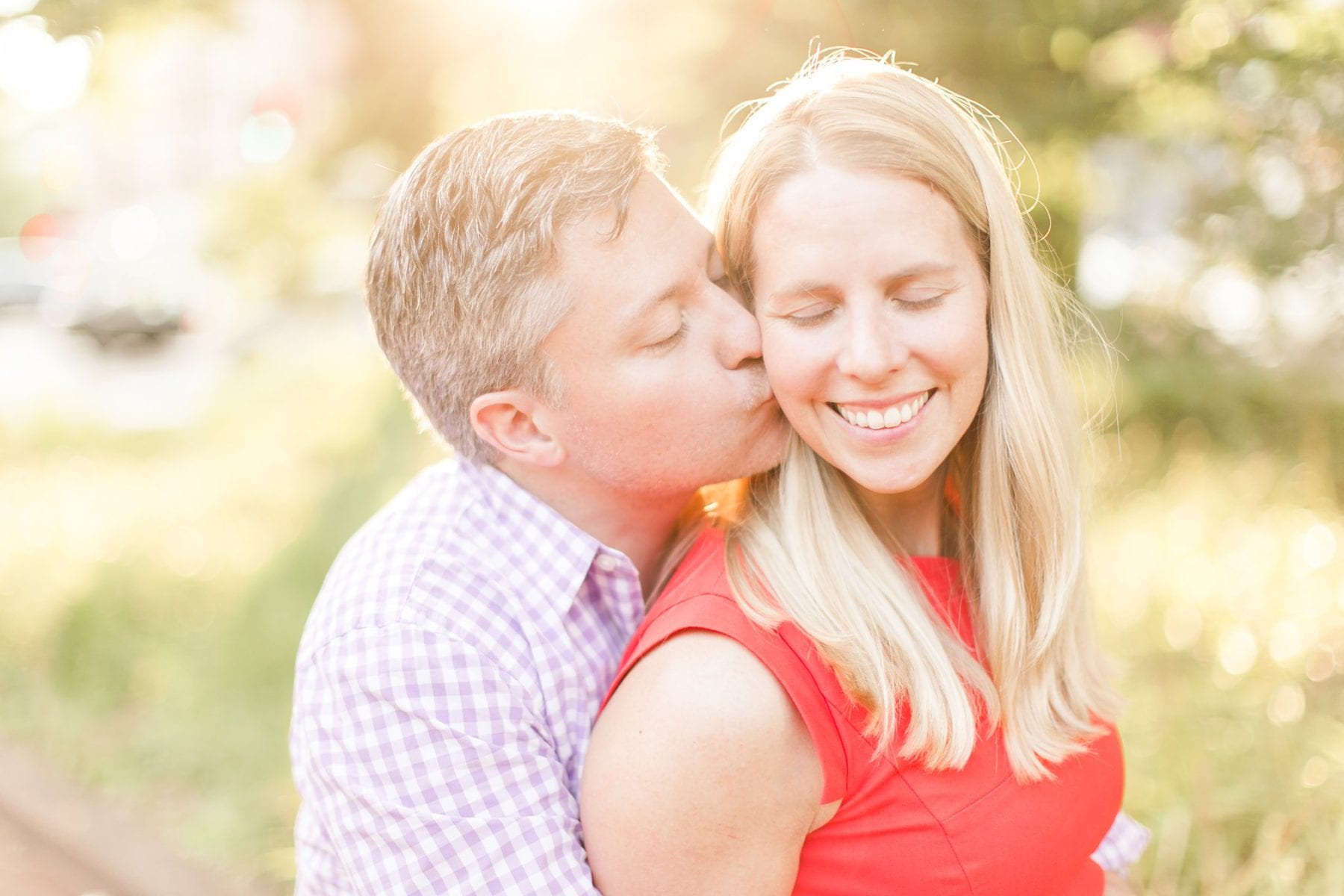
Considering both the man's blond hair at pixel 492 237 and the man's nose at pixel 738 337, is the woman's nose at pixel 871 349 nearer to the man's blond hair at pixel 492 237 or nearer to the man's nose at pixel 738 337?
the man's nose at pixel 738 337

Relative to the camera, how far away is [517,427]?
8.24 ft

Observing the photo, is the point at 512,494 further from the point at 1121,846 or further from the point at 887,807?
the point at 1121,846

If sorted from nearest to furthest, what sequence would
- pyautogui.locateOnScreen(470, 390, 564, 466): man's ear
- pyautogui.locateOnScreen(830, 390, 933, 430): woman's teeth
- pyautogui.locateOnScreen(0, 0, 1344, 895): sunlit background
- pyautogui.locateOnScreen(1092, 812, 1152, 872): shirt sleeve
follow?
pyautogui.locateOnScreen(830, 390, 933, 430): woman's teeth, pyautogui.locateOnScreen(470, 390, 564, 466): man's ear, pyautogui.locateOnScreen(1092, 812, 1152, 872): shirt sleeve, pyautogui.locateOnScreen(0, 0, 1344, 895): sunlit background

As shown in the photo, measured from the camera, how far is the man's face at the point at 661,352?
7.70 feet

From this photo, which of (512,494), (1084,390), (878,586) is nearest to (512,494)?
(512,494)

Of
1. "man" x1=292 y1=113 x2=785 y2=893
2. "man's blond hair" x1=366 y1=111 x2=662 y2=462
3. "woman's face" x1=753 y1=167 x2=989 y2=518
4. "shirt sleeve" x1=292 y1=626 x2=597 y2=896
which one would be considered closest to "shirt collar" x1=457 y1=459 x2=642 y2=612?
"man" x1=292 y1=113 x2=785 y2=893

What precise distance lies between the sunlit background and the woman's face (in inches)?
23.8

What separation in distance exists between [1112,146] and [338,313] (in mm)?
11378

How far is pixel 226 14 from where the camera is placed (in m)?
4.71

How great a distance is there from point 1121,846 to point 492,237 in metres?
1.87

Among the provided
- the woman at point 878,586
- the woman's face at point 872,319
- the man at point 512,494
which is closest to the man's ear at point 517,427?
the man at point 512,494

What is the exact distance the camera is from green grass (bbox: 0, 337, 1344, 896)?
3.52 meters

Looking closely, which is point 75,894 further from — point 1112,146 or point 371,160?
point 1112,146

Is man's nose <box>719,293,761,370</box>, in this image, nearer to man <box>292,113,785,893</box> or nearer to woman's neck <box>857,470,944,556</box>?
man <box>292,113,785,893</box>
